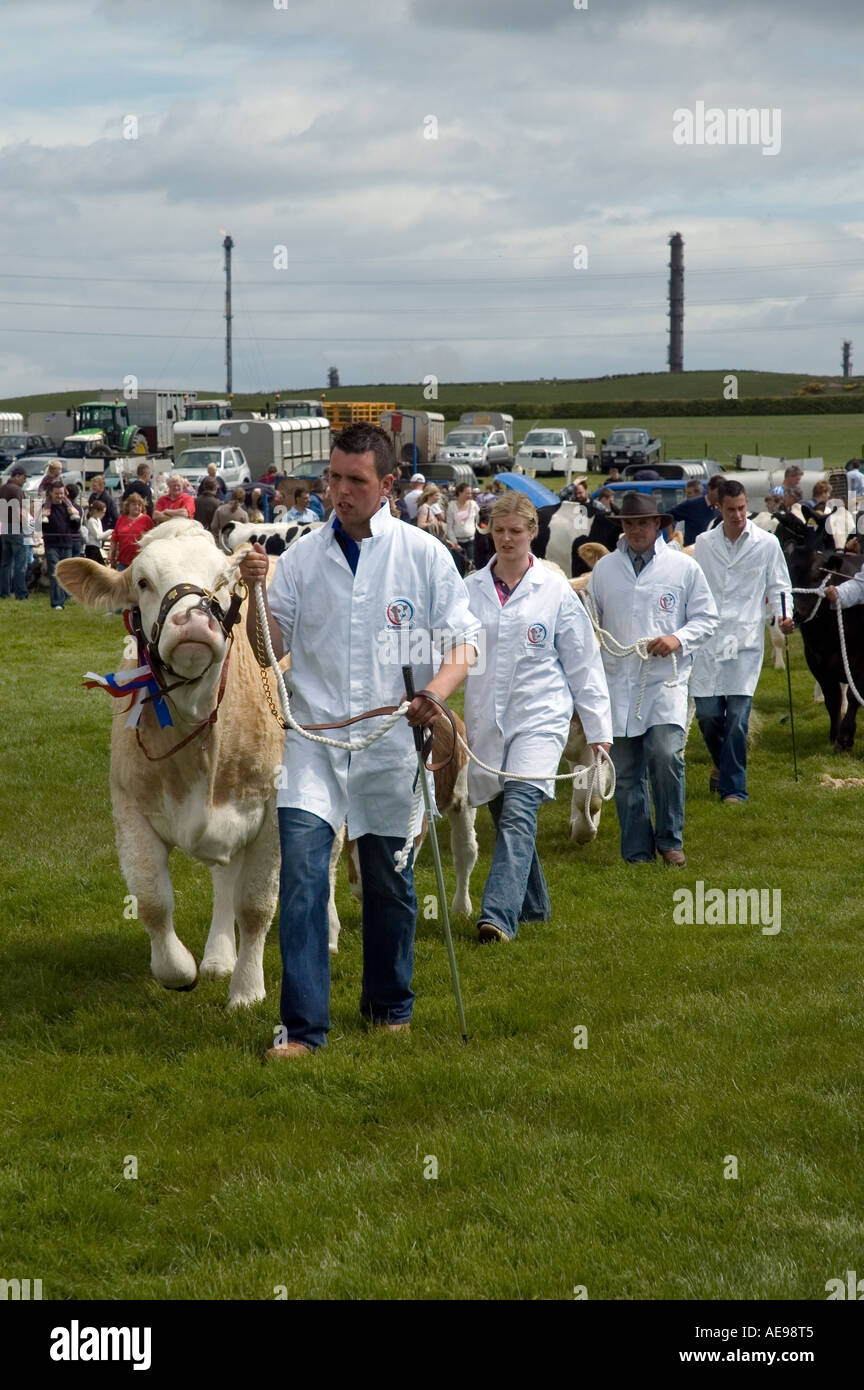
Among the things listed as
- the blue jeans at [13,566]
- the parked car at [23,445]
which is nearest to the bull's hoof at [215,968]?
the blue jeans at [13,566]

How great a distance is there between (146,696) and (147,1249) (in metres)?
2.31

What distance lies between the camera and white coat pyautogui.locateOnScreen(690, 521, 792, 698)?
11.2 metres

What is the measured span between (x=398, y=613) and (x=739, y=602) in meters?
6.16

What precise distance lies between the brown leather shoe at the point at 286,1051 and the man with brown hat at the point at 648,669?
12.5 feet

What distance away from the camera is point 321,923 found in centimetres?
584

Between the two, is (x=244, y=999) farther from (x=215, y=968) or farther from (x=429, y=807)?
(x=429, y=807)

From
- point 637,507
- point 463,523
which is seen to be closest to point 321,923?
point 637,507

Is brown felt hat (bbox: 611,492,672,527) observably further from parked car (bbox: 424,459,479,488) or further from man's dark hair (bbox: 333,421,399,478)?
parked car (bbox: 424,459,479,488)

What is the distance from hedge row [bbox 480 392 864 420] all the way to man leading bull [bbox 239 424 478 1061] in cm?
9174

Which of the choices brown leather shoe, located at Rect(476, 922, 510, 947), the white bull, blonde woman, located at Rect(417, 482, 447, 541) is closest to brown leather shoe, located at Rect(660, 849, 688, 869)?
brown leather shoe, located at Rect(476, 922, 510, 947)

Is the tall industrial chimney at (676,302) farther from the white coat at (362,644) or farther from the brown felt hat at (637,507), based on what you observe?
the white coat at (362,644)

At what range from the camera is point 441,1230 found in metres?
4.52

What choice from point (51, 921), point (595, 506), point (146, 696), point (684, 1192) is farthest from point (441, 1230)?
point (595, 506)
